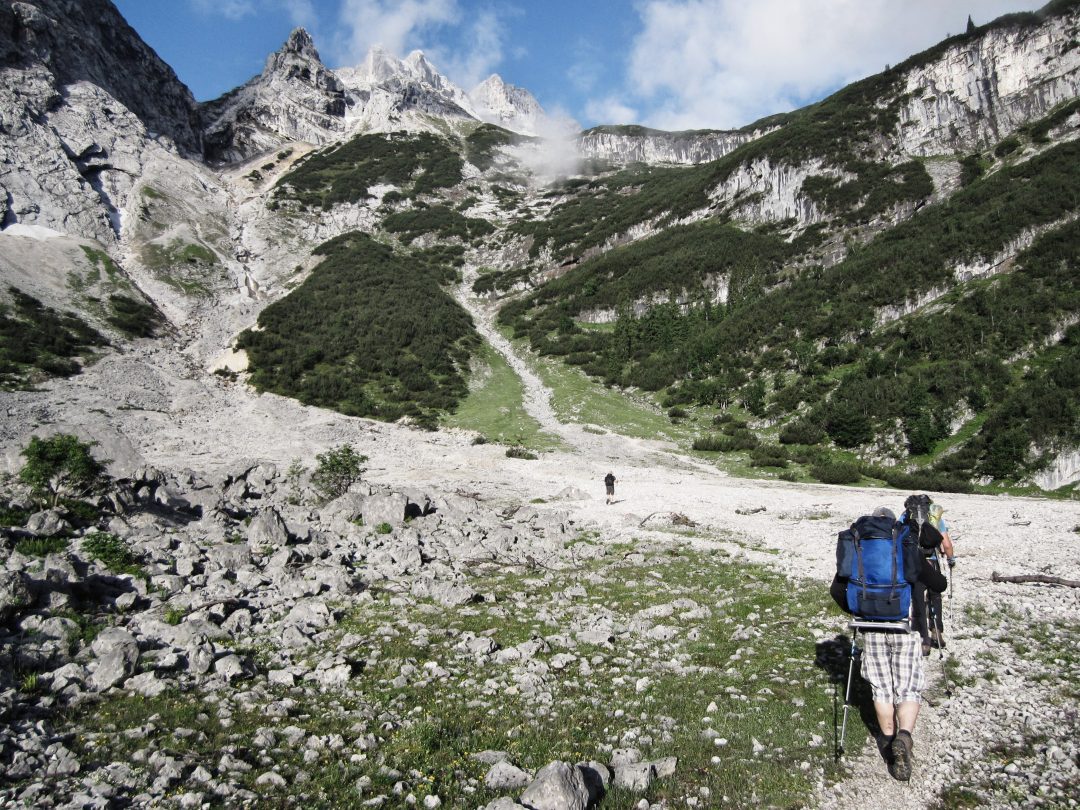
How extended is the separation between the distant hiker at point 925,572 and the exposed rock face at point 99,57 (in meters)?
125

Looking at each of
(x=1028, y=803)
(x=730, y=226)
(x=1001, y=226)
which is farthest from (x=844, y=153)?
(x=1028, y=803)

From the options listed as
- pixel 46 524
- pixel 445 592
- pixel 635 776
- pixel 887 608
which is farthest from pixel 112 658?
pixel 887 608

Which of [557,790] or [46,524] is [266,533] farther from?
[557,790]

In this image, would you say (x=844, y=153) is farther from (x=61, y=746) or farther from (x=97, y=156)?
(x=97, y=156)

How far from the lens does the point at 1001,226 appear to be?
56156 mm

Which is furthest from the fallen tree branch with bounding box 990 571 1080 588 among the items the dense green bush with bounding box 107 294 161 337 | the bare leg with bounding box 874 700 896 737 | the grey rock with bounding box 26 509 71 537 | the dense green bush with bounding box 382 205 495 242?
the dense green bush with bounding box 382 205 495 242

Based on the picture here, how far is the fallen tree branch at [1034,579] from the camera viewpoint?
11253 mm

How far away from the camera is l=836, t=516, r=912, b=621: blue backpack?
19.2ft

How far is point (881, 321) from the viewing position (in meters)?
54.2

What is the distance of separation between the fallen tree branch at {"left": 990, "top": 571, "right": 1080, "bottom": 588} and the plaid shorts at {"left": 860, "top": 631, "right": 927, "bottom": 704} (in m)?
8.39

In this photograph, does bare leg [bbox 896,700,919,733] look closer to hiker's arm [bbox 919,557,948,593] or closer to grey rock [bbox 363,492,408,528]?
hiker's arm [bbox 919,557,948,593]

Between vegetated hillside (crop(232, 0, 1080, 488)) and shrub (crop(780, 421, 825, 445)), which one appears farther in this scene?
shrub (crop(780, 421, 825, 445))

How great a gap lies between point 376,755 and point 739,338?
59239 mm

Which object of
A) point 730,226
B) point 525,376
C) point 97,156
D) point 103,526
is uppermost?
point 97,156
